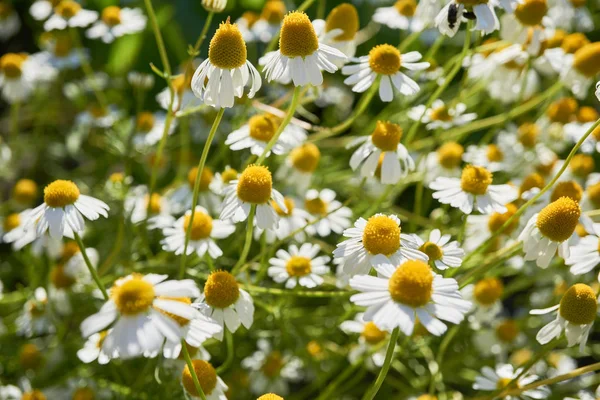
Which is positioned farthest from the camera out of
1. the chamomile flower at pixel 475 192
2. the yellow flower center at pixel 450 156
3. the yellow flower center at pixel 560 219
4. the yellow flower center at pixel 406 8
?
the yellow flower center at pixel 406 8

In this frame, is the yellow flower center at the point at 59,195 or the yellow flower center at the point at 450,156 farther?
the yellow flower center at the point at 450,156

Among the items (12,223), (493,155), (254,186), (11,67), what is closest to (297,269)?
(254,186)

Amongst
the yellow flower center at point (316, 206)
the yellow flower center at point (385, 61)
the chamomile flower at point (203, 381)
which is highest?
the yellow flower center at point (385, 61)

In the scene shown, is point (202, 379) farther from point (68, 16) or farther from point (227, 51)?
point (68, 16)

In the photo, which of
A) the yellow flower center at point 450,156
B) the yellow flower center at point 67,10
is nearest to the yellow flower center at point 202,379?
the yellow flower center at point 450,156

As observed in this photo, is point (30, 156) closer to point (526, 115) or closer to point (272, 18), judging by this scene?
point (272, 18)

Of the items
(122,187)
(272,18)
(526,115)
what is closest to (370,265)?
(122,187)

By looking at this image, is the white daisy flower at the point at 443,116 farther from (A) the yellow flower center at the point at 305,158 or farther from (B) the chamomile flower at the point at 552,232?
(B) the chamomile flower at the point at 552,232

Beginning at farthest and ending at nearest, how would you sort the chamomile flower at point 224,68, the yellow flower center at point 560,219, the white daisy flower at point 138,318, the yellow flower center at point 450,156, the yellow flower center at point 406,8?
the yellow flower center at point 406,8
the yellow flower center at point 450,156
the yellow flower center at point 560,219
the chamomile flower at point 224,68
the white daisy flower at point 138,318
